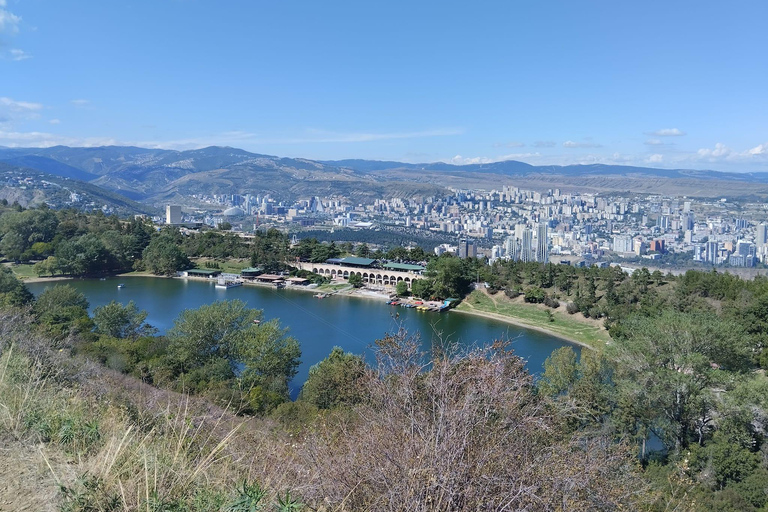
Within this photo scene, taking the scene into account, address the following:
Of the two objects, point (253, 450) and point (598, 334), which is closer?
point (253, 450)

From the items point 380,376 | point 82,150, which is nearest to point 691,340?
point 380,376

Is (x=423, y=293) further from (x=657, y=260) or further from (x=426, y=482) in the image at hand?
(x=657, y=260)

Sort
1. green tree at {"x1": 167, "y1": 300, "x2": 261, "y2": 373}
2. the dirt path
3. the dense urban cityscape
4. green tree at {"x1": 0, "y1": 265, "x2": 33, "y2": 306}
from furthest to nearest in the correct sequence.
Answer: the dense urban cityscape
green tree at {"x1": 0, "y1": 265, "x2": 33, "y2": 306}
green tree at {"x1": 167, "y1": 300, "x2": 261, "y2": 373}
the dirt path

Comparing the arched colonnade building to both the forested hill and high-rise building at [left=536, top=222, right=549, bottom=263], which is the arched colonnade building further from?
high-rise building at [left=536, top=222, right=549, bottom=263]

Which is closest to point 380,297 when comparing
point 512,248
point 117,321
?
point 117,321

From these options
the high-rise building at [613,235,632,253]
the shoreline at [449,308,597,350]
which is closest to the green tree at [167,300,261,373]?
the shoreline at [449,308,597,350]

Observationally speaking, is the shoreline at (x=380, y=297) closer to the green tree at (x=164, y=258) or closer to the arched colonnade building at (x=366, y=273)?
the green tree at (x=164, y=258)
